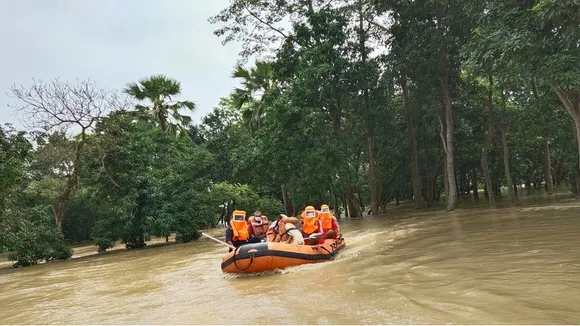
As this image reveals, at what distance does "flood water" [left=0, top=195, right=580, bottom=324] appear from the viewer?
4.95 metres

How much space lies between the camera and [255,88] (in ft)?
83.5

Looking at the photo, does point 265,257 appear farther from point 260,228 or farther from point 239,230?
point 260,228

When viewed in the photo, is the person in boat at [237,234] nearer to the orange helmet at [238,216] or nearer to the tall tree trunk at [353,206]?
the orange helmet at [238,216]

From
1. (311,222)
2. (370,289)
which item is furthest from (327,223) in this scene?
(370,289)

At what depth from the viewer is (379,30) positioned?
22406 millimetres

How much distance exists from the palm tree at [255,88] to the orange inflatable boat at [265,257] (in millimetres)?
15896

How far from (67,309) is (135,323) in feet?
8.23

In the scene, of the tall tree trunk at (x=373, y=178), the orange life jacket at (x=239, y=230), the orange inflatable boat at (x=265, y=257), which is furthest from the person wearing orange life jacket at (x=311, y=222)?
the tall tree trunk at (x=373, y=178)

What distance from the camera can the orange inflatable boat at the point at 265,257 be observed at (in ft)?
27.9

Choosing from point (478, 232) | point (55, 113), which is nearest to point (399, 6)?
point (478, 232)

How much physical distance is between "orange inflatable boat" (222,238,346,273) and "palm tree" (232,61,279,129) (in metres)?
15.9

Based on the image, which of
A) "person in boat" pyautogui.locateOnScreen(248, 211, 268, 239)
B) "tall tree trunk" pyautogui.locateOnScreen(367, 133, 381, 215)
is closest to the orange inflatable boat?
"person in boat" pyautogui.locateOnScreen(248, 211, 268, 239)

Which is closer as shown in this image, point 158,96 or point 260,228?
point 260,228

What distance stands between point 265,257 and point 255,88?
1802cm
